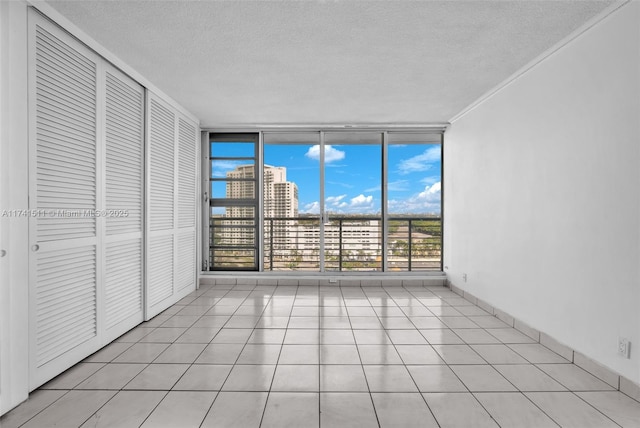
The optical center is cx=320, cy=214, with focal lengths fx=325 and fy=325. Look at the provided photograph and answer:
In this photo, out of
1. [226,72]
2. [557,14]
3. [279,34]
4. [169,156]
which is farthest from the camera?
[169,156]

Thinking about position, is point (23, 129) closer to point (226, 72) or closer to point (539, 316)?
point (226, 72)

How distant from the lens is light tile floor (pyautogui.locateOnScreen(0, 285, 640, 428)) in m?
1.75

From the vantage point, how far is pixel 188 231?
14.2 ft

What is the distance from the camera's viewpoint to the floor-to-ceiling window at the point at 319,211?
500 centimetres

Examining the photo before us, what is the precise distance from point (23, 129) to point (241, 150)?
10.6 feet

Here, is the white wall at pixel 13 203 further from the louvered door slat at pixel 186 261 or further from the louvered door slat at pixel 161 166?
the louvered door slat at pixel 186 261

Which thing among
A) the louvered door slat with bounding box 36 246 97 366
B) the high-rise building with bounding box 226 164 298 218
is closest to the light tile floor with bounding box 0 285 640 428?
the louvered door slat with bounding box 36 246 97 366

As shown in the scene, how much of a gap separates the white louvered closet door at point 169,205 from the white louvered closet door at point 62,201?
822 millimetres

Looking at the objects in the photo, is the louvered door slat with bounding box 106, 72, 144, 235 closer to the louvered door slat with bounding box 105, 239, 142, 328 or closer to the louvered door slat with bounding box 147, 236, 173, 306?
the louvered door slat with bounding box 105, 239, 142, 328

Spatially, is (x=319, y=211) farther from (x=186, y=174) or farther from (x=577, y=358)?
(x=577, y=358)

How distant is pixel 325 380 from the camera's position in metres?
2.12

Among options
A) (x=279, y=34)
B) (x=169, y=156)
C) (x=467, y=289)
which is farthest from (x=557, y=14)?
(x=169, y=156)

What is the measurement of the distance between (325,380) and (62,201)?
2.13m

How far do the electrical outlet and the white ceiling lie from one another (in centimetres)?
207
